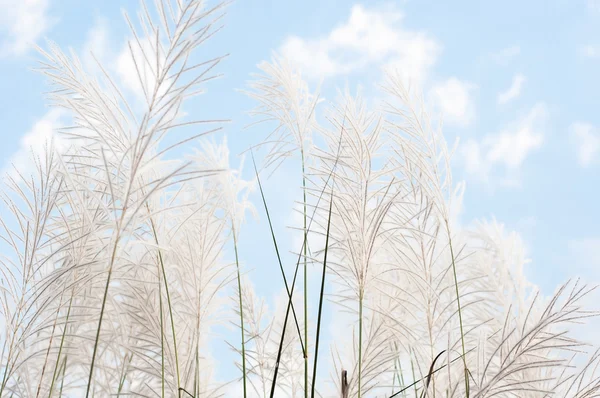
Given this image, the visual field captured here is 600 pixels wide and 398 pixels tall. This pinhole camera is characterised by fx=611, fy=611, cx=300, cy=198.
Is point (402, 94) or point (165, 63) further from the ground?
point (402, 94)

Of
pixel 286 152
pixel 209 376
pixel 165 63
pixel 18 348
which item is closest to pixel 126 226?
pixel 165 63

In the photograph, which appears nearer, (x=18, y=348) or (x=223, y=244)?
(x=18, y=348)

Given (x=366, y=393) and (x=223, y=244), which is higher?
(x=223, y=244)

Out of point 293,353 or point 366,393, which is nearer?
point 366,393

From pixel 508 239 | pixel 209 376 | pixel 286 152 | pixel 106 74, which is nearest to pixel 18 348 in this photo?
pixel 106 74

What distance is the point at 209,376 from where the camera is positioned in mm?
2928

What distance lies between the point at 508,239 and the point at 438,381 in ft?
2.45

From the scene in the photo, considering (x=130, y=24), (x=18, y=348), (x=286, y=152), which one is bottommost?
(x=18, y=348)

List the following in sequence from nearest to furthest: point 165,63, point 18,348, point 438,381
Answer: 1. point 165,63
2. point 18,348
3. point 438,381

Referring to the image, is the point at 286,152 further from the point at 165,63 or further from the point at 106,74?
the point at 165,63

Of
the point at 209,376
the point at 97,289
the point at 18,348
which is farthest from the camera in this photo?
the point at 209,376

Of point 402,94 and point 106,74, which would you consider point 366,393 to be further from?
point 106,74

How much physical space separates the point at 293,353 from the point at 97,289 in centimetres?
133

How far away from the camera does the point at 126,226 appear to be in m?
1.26
